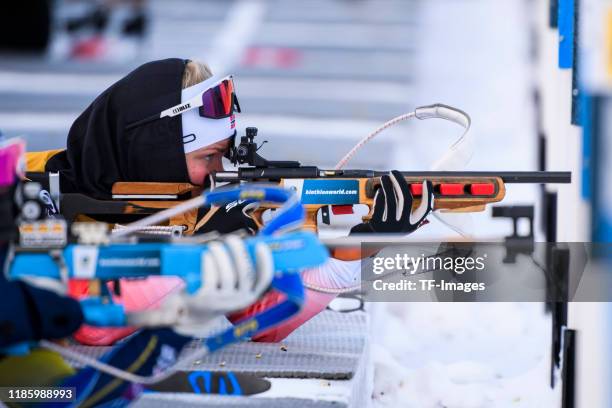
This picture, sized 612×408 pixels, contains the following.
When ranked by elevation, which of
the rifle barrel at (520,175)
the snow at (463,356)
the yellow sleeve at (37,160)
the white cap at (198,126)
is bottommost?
the snow at (463,356)

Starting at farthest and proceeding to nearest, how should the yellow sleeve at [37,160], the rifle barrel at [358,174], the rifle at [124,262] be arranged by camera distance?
the yellow sleeve at [37,160]
the rifle barrel at [358,174]
the rifle at [124,262]

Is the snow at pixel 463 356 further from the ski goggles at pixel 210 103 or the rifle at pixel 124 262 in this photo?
the rifle at pixel 124 262

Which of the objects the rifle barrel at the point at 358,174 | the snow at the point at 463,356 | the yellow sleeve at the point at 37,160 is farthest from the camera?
the yellow sleeve at the point at 37,160

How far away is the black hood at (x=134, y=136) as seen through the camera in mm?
4523

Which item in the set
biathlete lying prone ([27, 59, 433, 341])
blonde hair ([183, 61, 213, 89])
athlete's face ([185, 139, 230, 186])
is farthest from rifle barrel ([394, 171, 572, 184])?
blonde hair ([183, 61, 213, 89])

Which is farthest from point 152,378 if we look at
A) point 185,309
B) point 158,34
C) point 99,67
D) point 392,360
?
point 158,34

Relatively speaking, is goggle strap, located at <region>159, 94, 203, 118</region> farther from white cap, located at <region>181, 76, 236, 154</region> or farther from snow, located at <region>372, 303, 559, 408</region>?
snow, located at <region>372, 303, 559, 408</region>

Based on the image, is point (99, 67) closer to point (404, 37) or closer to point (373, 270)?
point (404, 37)

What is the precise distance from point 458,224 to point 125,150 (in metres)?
1.38

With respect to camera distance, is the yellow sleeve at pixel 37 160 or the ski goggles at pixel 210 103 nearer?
the ski goggles at pixel 210 103

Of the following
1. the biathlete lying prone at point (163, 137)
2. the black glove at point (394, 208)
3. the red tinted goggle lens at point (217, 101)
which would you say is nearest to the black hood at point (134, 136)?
the biathlete lying prone at point (163, 137)

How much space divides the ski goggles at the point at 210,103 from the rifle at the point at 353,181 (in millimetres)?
184

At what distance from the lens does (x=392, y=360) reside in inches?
204

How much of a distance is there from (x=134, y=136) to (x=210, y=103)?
1.12 feet
